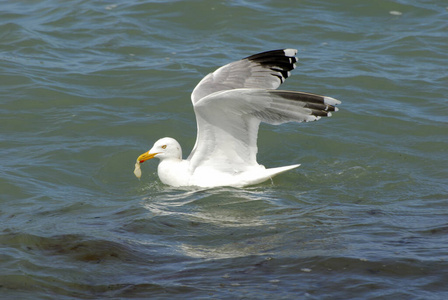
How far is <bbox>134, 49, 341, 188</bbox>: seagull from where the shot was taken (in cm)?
699

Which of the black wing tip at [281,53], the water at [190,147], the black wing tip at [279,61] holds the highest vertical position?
the black wing tip at [281,53]

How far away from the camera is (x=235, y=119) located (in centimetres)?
756

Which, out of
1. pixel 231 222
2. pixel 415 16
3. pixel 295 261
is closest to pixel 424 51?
pixel 415 16

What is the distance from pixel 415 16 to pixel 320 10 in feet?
6.95

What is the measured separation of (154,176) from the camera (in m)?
8.80

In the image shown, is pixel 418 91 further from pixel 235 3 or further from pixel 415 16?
pixel 235 3

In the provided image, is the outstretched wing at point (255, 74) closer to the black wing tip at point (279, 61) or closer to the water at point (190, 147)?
the black wing tip at point (279, 61)

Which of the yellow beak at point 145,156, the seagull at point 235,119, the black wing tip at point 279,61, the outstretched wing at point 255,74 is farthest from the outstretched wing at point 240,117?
the black wing tip at point 279,61

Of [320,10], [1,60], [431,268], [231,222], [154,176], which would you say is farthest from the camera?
Answer: [320,10]

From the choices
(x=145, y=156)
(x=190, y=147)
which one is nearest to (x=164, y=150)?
(x=145, y=156)

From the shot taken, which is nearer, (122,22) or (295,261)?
(295,261)

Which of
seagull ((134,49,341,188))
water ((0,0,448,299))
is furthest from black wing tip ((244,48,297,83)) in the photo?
water ((0,0,448,299))

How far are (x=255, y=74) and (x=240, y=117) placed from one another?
3.78 feet

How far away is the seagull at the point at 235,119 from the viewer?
6992 millimetres
